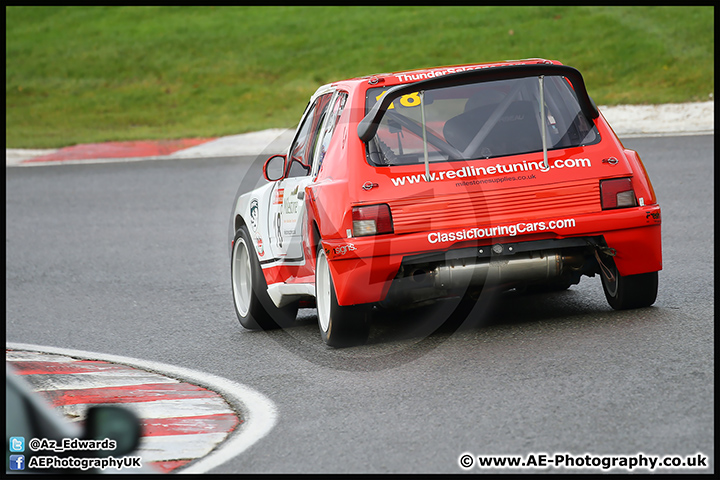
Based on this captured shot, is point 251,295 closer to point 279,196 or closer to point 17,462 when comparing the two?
point 279,196

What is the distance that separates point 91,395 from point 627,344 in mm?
3124

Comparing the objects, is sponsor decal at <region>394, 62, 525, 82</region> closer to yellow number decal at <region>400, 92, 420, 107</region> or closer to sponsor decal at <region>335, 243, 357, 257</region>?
yellow number decal at <region>400, 92, 420, 107</region>

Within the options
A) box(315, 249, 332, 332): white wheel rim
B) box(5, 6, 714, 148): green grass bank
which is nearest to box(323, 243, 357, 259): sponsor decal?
box(315, 249, 332, 332): white wheel rim

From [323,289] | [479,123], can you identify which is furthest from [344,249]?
[479,123]

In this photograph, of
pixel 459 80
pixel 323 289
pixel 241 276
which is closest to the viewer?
pixel 459 80

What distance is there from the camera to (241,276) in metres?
7.98

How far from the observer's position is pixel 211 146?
21078 mm

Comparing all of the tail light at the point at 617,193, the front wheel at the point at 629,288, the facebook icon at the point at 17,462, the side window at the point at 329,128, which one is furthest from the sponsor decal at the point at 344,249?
the facebook icon at the point at 17,462

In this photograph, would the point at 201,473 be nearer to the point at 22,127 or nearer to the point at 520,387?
the point at 520,387

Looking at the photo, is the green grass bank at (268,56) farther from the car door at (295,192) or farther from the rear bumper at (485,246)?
the rear bumper at (485,246)

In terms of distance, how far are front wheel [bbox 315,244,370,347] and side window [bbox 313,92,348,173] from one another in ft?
2.17

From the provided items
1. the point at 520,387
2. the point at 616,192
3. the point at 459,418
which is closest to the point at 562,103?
the point at 616,192

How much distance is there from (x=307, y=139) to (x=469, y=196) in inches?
68.0

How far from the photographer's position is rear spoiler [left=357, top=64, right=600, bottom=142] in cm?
588
